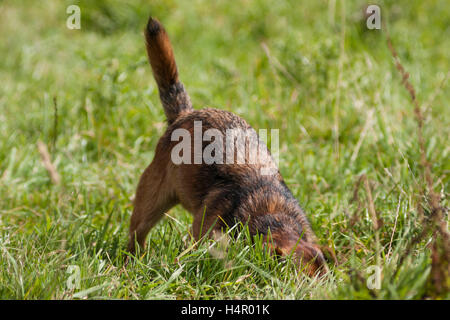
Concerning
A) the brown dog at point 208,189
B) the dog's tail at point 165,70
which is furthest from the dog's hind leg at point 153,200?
the dog's tail at point 165,70

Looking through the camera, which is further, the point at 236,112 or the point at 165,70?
the point at 236,112

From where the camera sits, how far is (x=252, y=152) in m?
3.66

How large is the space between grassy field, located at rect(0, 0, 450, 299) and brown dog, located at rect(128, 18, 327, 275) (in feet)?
0.51

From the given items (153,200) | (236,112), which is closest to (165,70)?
(153,200)

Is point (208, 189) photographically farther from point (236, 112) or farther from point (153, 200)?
point (236, 112)

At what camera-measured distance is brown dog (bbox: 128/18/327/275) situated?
332 centimetres

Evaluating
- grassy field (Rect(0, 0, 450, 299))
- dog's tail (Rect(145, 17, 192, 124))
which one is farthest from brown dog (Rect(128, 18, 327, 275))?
grassy field (Rect(0, 0, 450, 299))

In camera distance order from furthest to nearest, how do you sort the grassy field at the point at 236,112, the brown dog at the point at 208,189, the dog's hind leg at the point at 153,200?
the dog's hind leg at the point at 153,200 < the brown dog at the point at 208,189 < the grassy field at the point at 236,112

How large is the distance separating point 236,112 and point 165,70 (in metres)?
1.57

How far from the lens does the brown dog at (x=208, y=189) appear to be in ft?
10.9

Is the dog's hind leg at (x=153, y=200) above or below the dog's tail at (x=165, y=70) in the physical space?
below

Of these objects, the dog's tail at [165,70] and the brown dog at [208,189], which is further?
the dog's tail at [165,70]

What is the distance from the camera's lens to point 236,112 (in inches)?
216

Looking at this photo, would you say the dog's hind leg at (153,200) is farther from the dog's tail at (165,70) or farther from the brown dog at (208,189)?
the dog's tail at (165,70)
